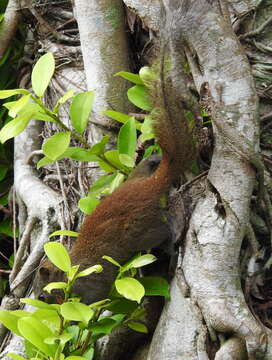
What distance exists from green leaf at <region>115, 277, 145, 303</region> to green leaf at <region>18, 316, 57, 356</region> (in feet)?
0.85

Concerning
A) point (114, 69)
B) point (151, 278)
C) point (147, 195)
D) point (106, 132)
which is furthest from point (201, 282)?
point (114, 69)

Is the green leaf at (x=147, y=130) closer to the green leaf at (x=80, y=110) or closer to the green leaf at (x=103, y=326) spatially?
the green leaf at (x=80, y=110)

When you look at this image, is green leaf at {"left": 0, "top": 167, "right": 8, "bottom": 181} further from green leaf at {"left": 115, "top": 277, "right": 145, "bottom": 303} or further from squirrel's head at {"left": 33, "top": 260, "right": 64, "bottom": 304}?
green leaf at {"left": 115, "top": 277, "right": 145, "bottom": 303}

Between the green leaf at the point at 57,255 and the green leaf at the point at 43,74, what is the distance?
502mm

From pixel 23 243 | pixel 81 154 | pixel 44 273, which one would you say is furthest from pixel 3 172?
pixel 81 154

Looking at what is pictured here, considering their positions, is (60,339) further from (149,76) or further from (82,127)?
(149,76)

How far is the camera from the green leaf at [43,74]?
86.4 inches

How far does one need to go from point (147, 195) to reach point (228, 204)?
301 mm

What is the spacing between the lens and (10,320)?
2168 millimetres

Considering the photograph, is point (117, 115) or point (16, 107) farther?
point (117, 115)

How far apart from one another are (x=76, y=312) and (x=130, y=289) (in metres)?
0.17

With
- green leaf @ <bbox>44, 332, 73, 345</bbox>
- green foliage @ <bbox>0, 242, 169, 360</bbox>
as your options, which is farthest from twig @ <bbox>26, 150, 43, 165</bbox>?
green leaf @ <bbox>44, 332, 73, 345</bbox>

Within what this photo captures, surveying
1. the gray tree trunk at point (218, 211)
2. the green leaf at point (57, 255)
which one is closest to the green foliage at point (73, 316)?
the green leaf at point (57, 255)

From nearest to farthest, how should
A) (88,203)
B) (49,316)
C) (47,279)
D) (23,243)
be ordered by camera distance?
(49,316)
(88,203)
(47,279)
(23,243)
